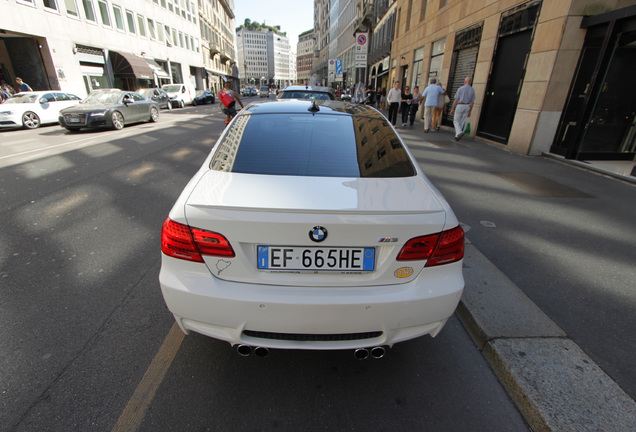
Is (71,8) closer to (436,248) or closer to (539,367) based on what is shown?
(436,248)

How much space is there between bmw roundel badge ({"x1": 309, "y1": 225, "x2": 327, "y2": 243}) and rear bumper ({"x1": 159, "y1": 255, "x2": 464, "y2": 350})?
297 millimetres

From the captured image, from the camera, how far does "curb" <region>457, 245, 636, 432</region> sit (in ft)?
5.68

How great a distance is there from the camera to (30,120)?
520 inches

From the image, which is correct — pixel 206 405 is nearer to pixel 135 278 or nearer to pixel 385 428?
pixel 385 428

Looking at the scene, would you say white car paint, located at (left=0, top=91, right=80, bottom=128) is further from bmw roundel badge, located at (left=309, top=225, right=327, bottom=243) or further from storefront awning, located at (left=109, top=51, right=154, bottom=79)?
bmw roundel badge, located at (left=309, top=225, right=327, bottom=243)

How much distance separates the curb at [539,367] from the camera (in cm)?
173

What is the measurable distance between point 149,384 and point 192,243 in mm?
1012

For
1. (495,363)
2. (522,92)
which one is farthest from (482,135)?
(495,363)

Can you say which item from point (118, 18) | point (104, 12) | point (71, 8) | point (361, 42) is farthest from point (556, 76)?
point (118, 18)

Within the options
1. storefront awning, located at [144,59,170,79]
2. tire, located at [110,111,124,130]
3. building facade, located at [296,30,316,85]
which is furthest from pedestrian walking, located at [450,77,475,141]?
building facade, located at [296,30,316,85]

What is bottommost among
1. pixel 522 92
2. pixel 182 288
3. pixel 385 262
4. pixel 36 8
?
pixel 182 288

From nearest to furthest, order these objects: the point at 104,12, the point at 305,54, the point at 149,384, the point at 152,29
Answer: the point at 149,384 < the point at 104,12 < the point at 152,29 < the point at 305,54

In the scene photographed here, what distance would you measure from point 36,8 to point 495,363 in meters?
28.7

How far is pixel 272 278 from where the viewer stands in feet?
5.60
